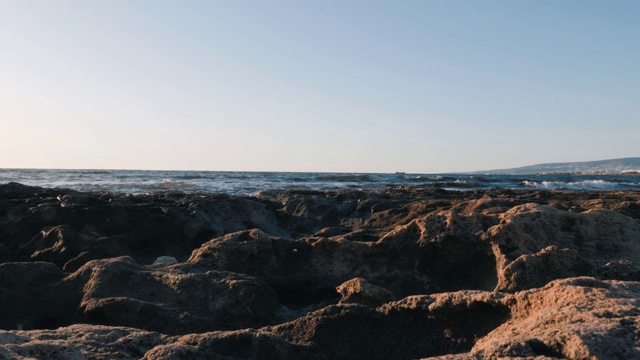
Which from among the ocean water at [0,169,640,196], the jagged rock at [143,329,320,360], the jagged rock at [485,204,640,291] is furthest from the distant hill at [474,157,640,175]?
the jagged rock at [143,329,320,360]

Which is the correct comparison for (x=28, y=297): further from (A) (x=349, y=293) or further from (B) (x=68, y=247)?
(A) (x=349, y=293)

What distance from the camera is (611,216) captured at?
5.61 metres

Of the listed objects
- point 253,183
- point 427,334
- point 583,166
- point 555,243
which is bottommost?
point 253,183

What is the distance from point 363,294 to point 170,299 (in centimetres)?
162

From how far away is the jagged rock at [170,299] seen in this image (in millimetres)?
4230

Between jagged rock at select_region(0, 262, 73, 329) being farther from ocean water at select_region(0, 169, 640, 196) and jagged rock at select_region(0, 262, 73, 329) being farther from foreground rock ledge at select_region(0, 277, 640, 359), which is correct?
ocean water at select_region(0, 169, 640, 196)

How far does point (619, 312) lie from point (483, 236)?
268 cm

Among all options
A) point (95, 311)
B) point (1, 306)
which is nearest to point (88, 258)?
point (1, 306)

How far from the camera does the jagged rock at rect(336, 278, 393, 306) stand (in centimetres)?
431

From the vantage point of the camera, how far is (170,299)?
4.63 m

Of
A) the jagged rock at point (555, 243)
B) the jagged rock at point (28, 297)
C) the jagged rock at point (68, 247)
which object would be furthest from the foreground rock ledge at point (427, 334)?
the jagged rock at point (68, 247)

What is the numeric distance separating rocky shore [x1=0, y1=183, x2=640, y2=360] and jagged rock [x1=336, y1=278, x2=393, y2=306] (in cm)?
1

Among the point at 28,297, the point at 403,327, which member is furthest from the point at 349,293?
the point at 28,297

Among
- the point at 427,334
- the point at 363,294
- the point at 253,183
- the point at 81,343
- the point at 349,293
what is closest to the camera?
the point at 81,343
